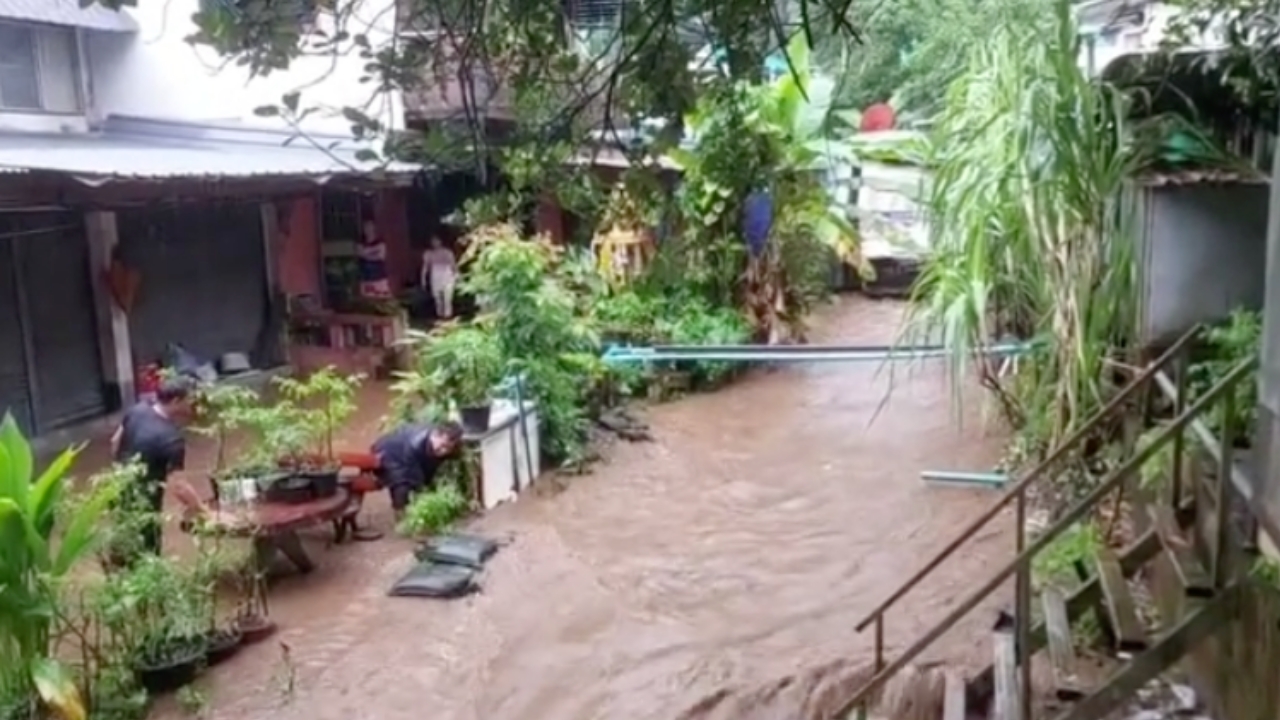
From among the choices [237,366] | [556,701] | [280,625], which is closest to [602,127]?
[556,701]

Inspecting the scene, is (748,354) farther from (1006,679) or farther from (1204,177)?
(1006,679)

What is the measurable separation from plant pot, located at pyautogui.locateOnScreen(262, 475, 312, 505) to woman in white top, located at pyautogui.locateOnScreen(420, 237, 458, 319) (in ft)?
22.5

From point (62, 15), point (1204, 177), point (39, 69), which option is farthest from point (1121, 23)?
point (39, 69)

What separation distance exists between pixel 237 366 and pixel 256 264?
4.47ft

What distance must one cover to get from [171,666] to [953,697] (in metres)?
3.57

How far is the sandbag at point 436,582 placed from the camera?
694cm

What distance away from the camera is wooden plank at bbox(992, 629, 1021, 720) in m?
4.39

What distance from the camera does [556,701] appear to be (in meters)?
5.73

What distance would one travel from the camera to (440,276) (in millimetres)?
14203

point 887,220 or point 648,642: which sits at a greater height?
point 887,220

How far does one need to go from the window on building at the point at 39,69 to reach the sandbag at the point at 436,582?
6.36 meters

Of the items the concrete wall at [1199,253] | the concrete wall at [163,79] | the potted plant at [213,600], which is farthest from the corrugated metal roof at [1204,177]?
the concrete wall at [163,79]

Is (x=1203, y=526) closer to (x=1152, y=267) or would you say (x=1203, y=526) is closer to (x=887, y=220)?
(x=1152, y=267)

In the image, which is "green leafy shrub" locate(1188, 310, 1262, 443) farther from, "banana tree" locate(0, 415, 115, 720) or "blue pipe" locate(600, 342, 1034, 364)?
"blue pipe" locate(600, 342, 1034, 364)
